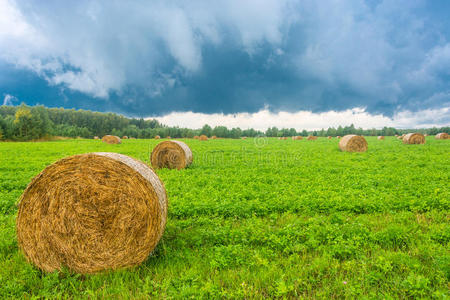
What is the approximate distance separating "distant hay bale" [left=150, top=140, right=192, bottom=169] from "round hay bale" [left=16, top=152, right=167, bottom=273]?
8.77 m

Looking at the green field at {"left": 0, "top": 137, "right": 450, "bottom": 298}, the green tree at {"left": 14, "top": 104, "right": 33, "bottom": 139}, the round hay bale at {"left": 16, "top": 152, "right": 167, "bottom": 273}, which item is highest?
the green tree at {"left": 14, "top": 104, "right": 33, "bottom": 139}

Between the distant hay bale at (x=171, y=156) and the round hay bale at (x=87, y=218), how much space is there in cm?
877

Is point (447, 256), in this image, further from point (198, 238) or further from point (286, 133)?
point (286, 133)

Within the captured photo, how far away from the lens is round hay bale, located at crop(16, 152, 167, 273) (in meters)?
4.19

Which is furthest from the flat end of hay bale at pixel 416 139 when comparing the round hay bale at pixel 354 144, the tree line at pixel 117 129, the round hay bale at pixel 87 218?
the tree line at pixel 117 129

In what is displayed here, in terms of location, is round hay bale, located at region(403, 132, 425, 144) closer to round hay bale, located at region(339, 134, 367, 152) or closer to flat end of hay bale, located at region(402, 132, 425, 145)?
flat end of hay bale, located at region(402, 132, 425, 145)

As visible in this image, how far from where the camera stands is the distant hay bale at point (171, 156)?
13266 millimetres

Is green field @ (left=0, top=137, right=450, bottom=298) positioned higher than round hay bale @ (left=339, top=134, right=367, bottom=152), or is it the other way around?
round hay bale @ (left=339, top=134, right=367, bottom=152)

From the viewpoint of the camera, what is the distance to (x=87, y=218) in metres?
4.30

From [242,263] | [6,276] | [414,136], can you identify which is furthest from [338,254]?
[414,136]

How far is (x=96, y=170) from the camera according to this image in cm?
441

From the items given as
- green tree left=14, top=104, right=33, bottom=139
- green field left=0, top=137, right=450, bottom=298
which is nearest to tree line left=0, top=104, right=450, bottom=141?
green tree left=14, top=104, right=33, bottom=139

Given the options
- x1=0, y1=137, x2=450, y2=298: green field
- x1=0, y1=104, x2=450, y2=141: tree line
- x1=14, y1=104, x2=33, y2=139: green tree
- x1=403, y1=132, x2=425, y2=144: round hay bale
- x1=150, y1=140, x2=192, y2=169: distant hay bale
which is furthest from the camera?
x1=0, y1=104, x2=450, y2=141: tree line

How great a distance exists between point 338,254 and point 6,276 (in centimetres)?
578
